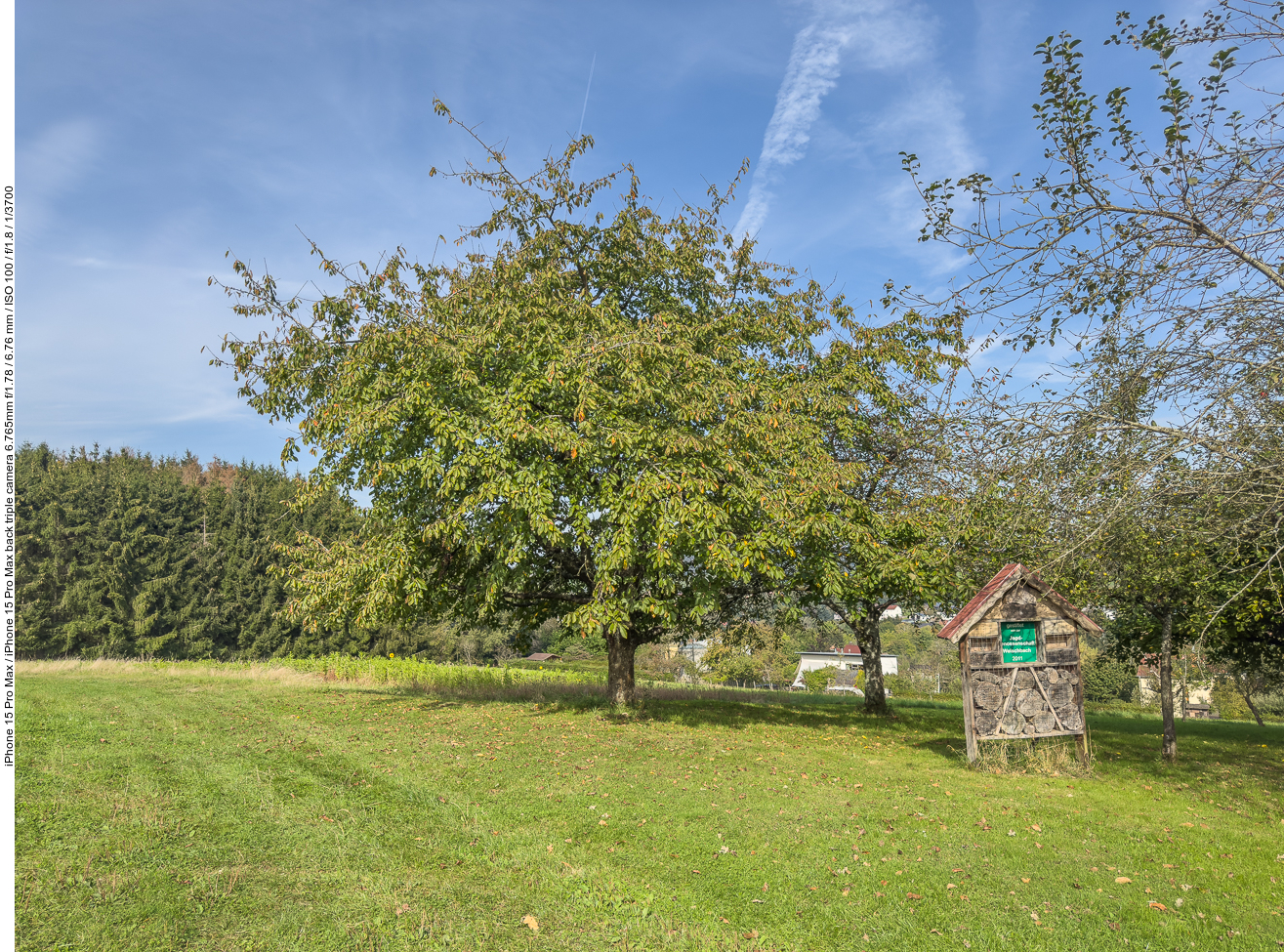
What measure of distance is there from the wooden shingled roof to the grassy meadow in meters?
2.19

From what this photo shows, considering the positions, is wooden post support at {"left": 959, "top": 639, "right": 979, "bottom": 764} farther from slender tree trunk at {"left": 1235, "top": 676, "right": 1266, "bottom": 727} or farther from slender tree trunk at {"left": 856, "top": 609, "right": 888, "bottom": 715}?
slender tree trunk at {"left": 856, "top": 609, "right": 888, "bottom": 715}

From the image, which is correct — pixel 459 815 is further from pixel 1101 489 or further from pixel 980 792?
pixel 1101 489

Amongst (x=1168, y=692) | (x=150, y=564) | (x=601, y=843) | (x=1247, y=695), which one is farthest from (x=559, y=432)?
(x=150, y=564)

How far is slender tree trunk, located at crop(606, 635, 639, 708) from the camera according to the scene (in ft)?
54.9

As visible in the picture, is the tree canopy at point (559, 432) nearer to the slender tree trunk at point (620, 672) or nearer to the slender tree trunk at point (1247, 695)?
the slender tree trunk at point (620, 672)

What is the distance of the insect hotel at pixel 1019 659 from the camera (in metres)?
11.5

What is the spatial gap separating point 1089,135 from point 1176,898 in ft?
23.5

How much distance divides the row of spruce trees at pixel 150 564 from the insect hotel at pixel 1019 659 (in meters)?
40.9

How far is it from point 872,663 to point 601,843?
15665 millimetres

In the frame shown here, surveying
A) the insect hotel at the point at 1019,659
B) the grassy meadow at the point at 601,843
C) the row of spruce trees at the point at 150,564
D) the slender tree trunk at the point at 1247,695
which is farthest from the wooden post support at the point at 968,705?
the row of spruce trees at the point at 150,564

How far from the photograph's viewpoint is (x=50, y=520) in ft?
151

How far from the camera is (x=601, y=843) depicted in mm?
6801

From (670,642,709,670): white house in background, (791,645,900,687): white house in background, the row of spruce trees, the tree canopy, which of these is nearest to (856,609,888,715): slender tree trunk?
the tree canopy

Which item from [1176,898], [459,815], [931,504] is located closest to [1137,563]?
[931,504]
